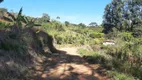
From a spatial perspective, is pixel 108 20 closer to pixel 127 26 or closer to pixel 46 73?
pixel 127 26

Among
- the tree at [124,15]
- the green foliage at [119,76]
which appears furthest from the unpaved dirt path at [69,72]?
the tree at [124,15]

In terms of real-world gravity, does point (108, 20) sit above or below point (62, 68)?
above

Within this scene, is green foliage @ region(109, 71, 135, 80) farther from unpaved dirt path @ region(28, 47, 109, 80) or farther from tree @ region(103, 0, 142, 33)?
tree @ region(103, 0, 142, 33)

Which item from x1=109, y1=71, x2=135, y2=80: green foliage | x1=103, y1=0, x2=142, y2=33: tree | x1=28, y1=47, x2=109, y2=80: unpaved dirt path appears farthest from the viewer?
x1=103, y1=0, x2=142, y2=33: tree

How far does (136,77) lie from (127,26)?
149 ft

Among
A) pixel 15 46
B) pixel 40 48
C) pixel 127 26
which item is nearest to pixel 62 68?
pixel 15 46

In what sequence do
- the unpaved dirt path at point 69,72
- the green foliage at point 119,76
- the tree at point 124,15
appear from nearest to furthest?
the green foliage at point 119,76 → the unpaved dirt path at point 69,72 → the tree at point 124,15

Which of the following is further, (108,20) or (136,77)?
(108,20)

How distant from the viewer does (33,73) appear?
762 centimetres

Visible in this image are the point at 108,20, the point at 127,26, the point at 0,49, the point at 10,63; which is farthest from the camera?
the point at 108,20

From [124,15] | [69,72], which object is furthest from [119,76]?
[124,15]

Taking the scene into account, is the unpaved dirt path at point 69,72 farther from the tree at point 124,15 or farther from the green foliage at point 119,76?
the tree at point 124,15

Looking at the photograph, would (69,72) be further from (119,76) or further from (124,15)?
(124,15)

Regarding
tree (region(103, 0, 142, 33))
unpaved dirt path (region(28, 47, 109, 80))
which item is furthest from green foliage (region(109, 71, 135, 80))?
tree (region(103, 0, 142, 33))
